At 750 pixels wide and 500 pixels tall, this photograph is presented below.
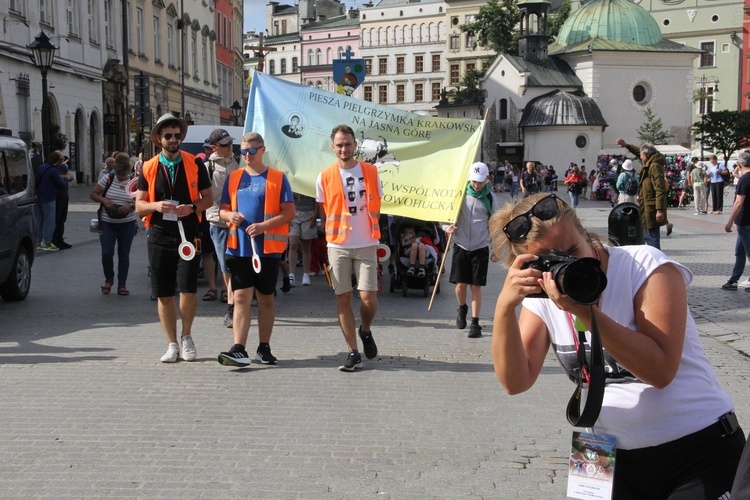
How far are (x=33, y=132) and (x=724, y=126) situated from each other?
6139cm

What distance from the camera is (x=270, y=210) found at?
7.73 metres

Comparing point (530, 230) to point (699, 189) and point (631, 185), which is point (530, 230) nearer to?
point (631, 185)

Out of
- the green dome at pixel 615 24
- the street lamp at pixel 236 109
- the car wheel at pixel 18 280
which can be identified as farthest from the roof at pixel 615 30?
the car wheel at pixel 18 280

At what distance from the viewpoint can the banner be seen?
10523 mm

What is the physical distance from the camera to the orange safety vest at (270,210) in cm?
767

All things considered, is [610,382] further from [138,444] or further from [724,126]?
[724,126]

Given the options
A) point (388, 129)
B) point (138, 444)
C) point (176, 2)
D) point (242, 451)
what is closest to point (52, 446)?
point (138, 444)

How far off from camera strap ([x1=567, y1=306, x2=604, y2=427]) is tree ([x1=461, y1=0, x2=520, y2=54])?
85372mm

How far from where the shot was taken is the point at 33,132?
103 ft

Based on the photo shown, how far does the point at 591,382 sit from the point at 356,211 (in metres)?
5.22

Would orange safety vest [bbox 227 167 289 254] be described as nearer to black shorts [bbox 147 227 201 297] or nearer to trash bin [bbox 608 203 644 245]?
black shorts [bbox 147 227 201 297]

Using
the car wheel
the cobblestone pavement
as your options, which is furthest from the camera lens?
the car wheel

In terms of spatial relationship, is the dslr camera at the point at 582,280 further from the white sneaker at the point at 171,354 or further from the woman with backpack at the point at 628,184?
the woman with backpack at the point at 628,184

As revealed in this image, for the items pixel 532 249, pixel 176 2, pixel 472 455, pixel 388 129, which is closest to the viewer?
pixel 532 249
